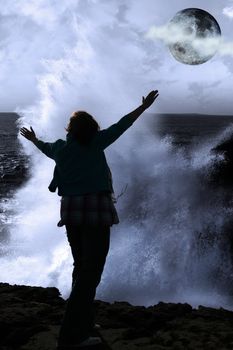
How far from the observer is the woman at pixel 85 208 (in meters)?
3.22

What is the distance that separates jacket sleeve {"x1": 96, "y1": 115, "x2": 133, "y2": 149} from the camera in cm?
320

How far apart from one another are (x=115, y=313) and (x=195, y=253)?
28.2 feet

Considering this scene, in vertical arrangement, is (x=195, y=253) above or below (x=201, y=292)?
above

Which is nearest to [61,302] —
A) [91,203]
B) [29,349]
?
[29,349]

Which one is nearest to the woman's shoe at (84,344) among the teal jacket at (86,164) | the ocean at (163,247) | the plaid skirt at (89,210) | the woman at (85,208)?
the woman at (85,208)

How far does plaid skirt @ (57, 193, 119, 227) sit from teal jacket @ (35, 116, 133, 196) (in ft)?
0.17

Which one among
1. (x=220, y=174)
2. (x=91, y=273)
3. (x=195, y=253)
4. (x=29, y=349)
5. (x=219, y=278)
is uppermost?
(x=220, y=174)

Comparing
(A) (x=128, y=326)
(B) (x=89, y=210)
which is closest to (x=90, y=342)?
(A) (x=128, y=326)

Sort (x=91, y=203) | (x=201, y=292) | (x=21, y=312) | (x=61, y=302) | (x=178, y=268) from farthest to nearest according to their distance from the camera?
(x=178, y=268) → (x=201, y=292) → (x=61, y=302) → (x=21, y=312) → (x=91, y=203)

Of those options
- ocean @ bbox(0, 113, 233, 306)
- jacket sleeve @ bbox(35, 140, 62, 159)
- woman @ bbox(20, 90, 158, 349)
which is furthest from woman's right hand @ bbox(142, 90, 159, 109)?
ocean @ bbox(0, 113, 233, 306)

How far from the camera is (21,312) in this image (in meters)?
4.28

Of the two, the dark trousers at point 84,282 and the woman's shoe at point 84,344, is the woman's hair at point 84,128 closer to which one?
the dark trousers at point 84,282

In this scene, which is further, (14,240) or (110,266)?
(14,240)

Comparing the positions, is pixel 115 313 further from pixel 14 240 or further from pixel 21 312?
pixel 14 240
